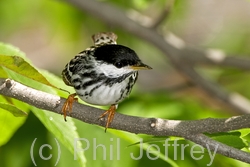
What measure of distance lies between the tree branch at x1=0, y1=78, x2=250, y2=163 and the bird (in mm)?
464

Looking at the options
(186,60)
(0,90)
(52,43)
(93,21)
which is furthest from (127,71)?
(52,43)

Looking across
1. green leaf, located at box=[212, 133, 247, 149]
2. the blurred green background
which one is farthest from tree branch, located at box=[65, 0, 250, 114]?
green leaf, located at box=[212, 133, 247, 149]

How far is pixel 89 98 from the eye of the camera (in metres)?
2.53

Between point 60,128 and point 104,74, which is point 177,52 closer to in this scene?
point 104,74

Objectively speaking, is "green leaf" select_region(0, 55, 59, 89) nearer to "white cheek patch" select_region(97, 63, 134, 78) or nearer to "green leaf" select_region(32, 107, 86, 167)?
"green leaf" select_region(32, 107, 86, 167)

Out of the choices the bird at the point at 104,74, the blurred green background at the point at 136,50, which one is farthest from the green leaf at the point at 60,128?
the bird at the point at 104,74

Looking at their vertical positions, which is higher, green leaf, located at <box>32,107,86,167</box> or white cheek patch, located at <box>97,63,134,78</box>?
white cheek patch, located at <box>97,63,134,78</box>

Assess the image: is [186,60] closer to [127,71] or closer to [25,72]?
[127,71]

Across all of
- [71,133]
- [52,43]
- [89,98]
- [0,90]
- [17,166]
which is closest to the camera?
[0,90]

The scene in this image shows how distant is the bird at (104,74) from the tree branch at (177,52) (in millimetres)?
1205

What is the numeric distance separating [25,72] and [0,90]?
19 centimetres

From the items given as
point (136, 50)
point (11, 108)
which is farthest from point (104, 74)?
point (136, 50)

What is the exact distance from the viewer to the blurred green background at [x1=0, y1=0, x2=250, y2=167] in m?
2.85

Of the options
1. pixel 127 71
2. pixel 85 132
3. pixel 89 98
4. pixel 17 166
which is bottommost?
pixel 17 166
